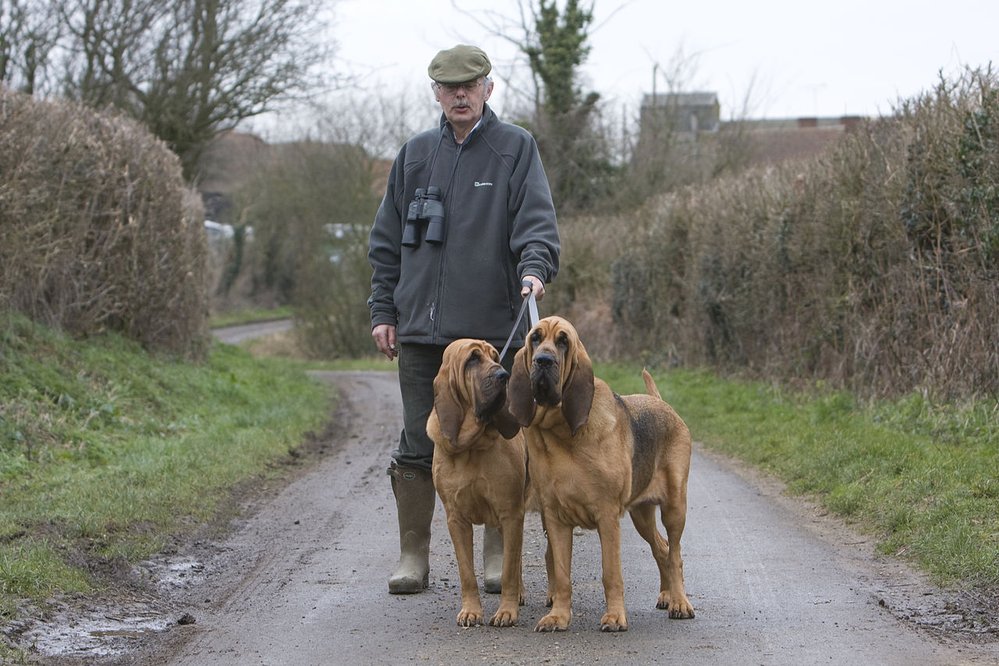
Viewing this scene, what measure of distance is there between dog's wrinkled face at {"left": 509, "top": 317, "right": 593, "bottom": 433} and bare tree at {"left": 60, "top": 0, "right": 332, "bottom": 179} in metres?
21.8

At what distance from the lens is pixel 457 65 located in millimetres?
5906

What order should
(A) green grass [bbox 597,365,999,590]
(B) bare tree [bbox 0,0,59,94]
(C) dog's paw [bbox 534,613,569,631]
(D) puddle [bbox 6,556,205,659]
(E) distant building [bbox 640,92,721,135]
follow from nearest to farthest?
(D) puddle [bbox 6,556,205,659], (C) dog's paw [bbox 534,613,569,631], (A) green grass [bbox 597,365,999,590], (B) bare tree [bbox 0,0,59,94], (E) distant building [bbox 640,92,721,135]

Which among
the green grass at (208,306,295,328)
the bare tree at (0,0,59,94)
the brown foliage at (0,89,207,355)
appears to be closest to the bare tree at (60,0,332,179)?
the bare tree at (0,0,59,94)

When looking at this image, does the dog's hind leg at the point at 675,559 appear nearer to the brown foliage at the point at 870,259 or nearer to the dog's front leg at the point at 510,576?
the dog's front leg at the point at 510,576

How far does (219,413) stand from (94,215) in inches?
105

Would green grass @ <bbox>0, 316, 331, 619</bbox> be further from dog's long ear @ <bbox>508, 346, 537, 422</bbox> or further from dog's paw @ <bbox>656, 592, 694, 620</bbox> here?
dog's paw @ <bbox>656, 592, 694, 620</bbox>

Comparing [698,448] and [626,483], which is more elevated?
[626,483]

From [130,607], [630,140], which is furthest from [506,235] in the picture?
[630,140]

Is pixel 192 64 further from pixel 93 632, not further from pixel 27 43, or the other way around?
pixel 93 632

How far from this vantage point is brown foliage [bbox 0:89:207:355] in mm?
11922

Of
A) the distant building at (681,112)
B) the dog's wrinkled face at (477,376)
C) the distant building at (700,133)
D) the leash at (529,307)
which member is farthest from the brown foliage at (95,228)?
the distant building at (681,112)

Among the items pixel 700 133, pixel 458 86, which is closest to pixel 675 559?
pixel 458 86

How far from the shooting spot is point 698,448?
12.5m

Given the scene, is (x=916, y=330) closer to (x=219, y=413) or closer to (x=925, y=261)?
(x=925, y=261)
